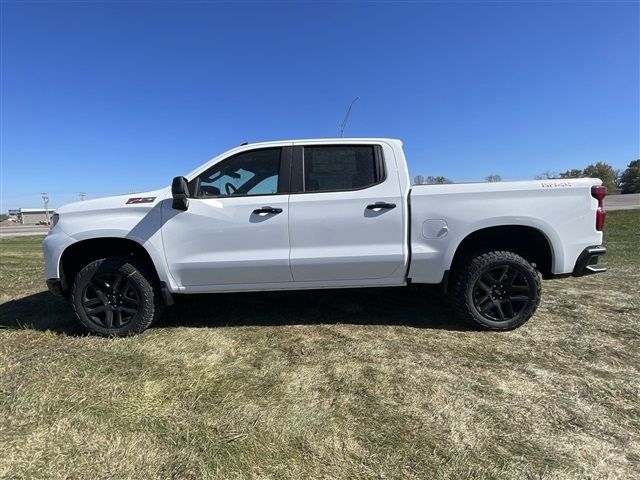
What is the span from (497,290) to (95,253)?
4054mm

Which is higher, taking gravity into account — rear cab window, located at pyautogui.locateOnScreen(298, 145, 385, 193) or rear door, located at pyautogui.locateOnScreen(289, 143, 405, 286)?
rear cab window, located at pyautogui.locateOnScreen(298, 145, 385, 193)

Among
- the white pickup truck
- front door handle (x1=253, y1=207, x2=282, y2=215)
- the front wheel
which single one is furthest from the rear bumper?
front door handle (x1=253, y1=207, x2=282, y2=215)

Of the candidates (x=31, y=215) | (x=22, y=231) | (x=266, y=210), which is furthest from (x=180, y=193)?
(x=31, y=215)

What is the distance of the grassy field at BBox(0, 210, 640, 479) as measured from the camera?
223 centimetres

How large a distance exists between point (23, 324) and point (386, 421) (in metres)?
4.11

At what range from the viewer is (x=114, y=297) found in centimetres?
412

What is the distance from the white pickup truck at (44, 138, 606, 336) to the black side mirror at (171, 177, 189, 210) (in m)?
0.01

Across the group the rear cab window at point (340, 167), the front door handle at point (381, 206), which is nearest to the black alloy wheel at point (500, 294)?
the front door handle at point (381, 206)

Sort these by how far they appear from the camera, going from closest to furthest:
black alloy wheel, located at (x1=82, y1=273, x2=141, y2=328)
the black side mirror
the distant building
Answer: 1. the black side mirror
2. black alloy wheel, located at (x1=82, y1=273, x2=141, y2=328)
3. the distant building

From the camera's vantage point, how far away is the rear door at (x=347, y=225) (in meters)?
4.00

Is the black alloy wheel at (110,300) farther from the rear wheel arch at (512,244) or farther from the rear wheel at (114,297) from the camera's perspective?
the rear wheel arch at (512,244)

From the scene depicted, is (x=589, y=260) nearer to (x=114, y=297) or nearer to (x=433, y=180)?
(x=433, y=180)

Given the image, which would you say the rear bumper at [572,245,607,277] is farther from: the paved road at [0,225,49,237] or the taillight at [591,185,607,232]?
the paved road at [0,225,49,237]

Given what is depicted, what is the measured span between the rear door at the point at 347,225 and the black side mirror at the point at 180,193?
97 centimetres
